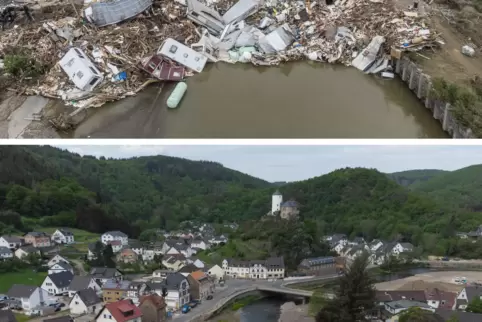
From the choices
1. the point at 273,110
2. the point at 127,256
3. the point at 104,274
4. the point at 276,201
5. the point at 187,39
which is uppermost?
the point at 187,39

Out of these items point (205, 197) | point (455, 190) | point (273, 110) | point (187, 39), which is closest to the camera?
point (273, 110)

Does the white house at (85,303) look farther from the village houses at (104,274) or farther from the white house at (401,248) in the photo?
the white house at (401,248)

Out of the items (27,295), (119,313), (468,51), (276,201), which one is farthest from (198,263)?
(468,51)

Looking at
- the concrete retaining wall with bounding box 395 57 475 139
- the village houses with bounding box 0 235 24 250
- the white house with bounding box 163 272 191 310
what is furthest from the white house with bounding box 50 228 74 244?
the concrete retaining wall with bounding box 395 57 475 139

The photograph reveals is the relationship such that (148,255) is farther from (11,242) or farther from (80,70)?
(80,70)

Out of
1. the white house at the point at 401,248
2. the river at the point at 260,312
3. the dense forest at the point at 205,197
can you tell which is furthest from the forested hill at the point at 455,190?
the river at the point at 260,312
